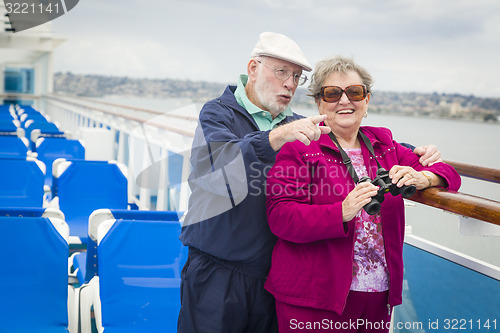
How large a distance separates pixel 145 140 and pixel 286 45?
11.0ft

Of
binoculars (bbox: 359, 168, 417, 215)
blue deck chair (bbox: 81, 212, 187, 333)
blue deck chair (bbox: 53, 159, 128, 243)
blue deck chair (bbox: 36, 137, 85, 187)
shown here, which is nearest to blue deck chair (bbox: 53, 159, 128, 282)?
blue deck chair (bbox: 53, 159, 128, 243)

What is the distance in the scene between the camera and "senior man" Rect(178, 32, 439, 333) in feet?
4.75

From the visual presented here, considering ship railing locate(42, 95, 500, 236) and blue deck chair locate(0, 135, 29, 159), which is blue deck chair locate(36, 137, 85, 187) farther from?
ship railing locate(42, 95, 500, 236)

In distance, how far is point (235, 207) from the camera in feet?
5.10

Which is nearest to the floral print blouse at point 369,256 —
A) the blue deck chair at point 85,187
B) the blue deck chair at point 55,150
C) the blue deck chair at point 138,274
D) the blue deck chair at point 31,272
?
the blue deck chair at point 138,274

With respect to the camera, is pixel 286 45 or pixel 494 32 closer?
pixel 286 45

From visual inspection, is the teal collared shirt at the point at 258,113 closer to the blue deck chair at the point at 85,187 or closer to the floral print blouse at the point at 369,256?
the floral print blouse at the point at 369,256

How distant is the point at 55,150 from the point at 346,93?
4.02 meters

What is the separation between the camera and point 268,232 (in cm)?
158

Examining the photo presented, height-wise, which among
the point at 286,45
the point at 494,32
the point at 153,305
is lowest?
the point at 153,305

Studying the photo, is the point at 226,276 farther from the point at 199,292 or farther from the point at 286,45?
the point at 286,45

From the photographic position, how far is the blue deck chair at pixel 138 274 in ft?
6.66

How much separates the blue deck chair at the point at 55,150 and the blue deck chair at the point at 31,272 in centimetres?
309

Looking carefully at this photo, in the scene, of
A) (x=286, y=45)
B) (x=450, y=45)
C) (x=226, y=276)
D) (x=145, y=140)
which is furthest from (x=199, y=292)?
(x=450, y=45)
